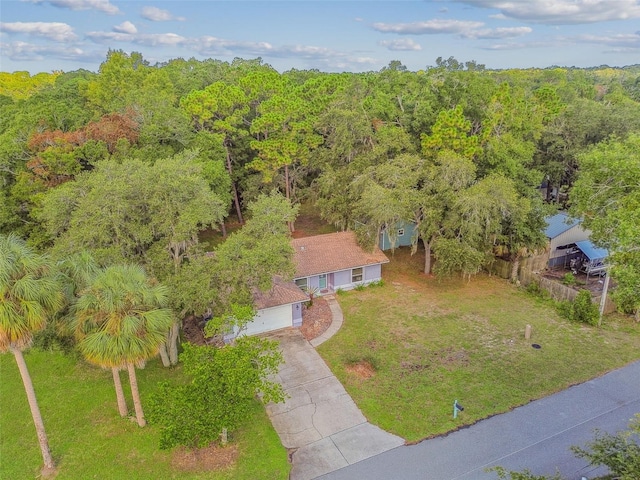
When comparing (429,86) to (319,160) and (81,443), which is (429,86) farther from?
(81,443)

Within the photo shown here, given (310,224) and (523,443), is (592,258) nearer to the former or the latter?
(523,443)

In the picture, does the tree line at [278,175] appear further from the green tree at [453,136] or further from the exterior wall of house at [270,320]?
the exterior wall of house at [270,320]

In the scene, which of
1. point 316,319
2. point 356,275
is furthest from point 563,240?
point 316,319

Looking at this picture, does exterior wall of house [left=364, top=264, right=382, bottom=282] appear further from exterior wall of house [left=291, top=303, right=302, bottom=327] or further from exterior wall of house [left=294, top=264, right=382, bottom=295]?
exterior wall of house [left=291, top=303, right=302, bottom=327]

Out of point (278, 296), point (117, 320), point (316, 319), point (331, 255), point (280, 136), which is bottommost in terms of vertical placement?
point (316, 319)

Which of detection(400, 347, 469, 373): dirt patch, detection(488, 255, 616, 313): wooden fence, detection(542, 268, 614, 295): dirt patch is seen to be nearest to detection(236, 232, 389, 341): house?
detection(400, 347, 469, 373): dirt patch

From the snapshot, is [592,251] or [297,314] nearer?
[297,314]

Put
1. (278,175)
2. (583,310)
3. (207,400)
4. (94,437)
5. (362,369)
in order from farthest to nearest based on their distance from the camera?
(278,175), (583,310), (362,369), (94,437), (207,400)
